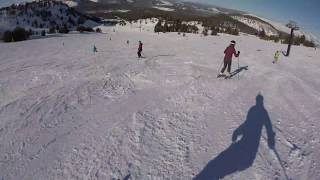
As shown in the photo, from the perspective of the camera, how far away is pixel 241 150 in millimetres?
8602

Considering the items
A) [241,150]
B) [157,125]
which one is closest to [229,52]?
Answer: [157,125]

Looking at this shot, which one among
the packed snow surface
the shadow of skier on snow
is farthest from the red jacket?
the shadow of skier on snow

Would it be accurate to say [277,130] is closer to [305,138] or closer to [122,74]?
[305,138]

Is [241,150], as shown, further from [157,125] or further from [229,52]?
[229,52]

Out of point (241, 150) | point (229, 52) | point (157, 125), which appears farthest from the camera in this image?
point (229, 52)

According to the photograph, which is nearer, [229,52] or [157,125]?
[157,125]

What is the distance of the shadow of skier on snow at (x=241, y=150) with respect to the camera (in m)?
7.75

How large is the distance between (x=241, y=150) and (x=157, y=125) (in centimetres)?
282

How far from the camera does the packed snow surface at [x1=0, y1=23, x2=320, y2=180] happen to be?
25.9 feet

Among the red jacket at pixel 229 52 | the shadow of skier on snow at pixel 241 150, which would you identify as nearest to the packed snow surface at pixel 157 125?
the shadow of skier on snow at pixel 241 150

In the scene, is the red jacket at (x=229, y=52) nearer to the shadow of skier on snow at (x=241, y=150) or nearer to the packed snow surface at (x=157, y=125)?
the packed snow surface at (x=157, y=125)

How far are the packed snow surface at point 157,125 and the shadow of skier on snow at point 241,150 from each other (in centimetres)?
3

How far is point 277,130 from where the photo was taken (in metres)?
9.84

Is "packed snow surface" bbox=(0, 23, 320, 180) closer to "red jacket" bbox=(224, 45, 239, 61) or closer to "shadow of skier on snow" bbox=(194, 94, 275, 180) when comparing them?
"shadow of skier on snow" bbox=(194, 94, 275, 180)
